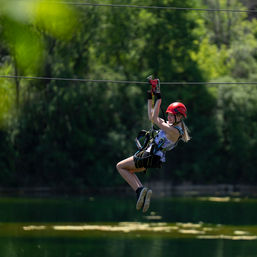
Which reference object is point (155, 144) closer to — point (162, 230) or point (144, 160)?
point (144, 160)

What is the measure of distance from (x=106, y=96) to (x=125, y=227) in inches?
556

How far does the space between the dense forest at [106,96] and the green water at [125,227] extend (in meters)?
3.38

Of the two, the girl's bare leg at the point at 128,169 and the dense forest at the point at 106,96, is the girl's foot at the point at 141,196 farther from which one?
the dense forest at the point at 106,96

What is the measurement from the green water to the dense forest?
3.38 metres

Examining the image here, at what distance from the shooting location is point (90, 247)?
78.6ft

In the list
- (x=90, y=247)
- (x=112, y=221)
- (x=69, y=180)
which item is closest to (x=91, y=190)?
(x=69, y=180)

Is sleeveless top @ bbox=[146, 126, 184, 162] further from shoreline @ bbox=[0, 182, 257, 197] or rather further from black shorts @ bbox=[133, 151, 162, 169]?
shoreline @ bbox=[0, 182, 257, 197]

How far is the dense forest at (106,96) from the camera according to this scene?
135 ft

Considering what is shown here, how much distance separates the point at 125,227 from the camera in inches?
1176

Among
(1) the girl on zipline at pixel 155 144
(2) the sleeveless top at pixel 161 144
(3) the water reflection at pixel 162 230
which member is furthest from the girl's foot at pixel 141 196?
(3) the water reflection at pixel 162 230

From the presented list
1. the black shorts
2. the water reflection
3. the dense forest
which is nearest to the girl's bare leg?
the black shorts

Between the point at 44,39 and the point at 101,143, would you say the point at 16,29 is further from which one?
the point at 101,143

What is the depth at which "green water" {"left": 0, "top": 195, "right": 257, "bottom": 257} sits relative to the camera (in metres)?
23.5

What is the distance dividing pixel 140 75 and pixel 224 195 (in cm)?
919
